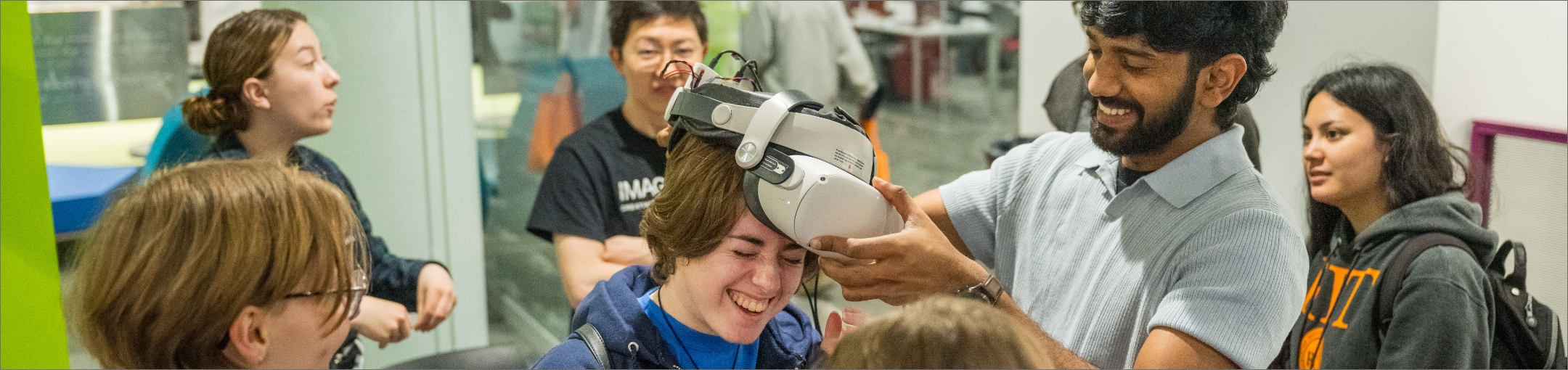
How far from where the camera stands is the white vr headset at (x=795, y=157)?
1317 mm

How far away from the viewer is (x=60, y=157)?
280cm

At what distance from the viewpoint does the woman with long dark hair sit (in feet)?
6.53

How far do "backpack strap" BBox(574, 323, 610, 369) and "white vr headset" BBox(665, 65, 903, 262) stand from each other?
0.27 metres

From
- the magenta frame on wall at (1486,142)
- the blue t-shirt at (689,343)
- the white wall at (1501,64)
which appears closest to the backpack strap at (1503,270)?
the magenta frame on wall at (1486,142)

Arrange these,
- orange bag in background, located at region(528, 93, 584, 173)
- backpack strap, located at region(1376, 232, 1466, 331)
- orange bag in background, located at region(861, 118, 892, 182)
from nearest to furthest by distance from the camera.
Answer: backpack strap, located at region(1376, 232, 1466, 331), orange bag in background, located at region(861, 118, 892, 182), orange bag in background, located at region(528, 93, 584, 173)

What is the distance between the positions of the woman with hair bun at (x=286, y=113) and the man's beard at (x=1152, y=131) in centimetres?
156

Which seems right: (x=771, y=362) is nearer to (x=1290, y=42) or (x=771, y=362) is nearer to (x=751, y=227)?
(x=751, y=227)

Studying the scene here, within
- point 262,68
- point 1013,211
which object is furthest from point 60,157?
point 1013,211

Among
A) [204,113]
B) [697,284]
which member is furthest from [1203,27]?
[204,113]

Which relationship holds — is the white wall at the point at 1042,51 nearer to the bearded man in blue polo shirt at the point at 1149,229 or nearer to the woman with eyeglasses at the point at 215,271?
the bearded man in blue polo shirt at the point at 1149,229

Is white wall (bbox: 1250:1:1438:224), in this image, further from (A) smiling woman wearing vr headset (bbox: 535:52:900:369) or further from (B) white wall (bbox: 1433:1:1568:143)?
(A) smiling woman wearing vr headset (bbox: 535:52:900:369)

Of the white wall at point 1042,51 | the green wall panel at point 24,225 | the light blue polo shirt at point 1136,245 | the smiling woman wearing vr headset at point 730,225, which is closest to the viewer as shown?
the smiling woman wearing vr headset at point 730,225

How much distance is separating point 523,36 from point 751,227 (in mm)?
2243

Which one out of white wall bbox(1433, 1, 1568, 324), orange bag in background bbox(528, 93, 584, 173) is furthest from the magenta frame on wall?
orange bag in background bbox(528, 93, 584, 173)
